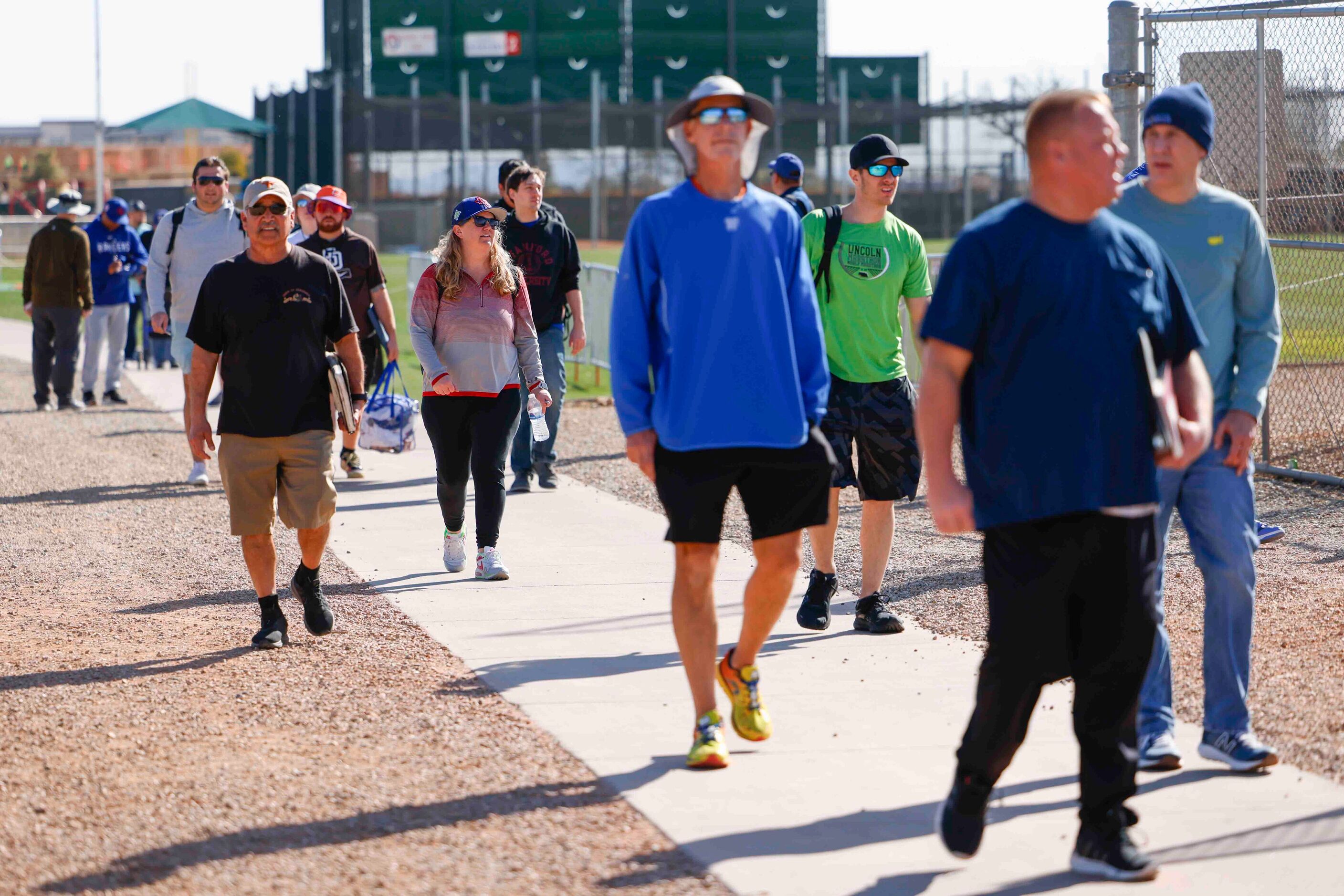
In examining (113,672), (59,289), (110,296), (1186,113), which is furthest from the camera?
(110,296)

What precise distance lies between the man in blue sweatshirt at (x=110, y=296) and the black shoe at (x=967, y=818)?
45.0 ft

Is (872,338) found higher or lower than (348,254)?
lower

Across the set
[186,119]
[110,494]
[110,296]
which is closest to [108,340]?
[110,296]

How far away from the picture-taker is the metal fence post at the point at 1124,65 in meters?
9.59

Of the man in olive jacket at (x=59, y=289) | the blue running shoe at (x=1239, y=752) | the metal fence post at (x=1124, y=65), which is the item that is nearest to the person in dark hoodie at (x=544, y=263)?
the metal fence post at (x=1124, y=65)

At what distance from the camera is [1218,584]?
4711 millimetres

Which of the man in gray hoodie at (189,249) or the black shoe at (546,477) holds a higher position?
the man in gray hoodie at (189,249)

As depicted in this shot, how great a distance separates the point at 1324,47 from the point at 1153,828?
7.43 metres

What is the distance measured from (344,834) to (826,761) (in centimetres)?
142

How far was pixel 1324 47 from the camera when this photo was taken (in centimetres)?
1028

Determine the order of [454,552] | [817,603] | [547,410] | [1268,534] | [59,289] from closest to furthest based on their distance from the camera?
1. [817,603]
2. [454,552]
3. [1268,534]
4. [547,410]
5. [59,289]

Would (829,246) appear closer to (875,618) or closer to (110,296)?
(875,618)

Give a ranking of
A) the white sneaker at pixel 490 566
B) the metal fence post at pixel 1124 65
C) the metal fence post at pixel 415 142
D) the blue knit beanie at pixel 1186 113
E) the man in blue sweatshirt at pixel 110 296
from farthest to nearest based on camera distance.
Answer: the metal fence post at pixel 415 142 → the man in blue sweatshirt at pixel 110 296 → the metal fence post at pixel 1124 65 → the white sneaker at pixel 490 566 → the blue knit beanie at pixel 1186 113

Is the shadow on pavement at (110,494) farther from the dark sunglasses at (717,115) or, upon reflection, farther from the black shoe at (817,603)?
the dark sunglasses at (717,115)
